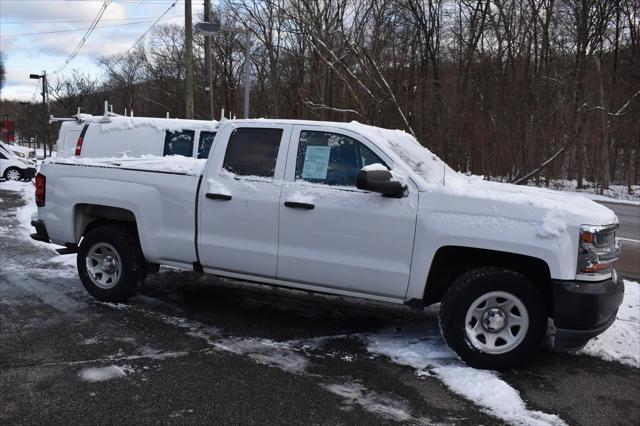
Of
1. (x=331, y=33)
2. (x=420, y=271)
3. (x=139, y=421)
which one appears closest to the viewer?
(x=139, y=421)

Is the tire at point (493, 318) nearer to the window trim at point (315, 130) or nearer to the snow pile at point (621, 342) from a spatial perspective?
the snow pile at point (621, 342)

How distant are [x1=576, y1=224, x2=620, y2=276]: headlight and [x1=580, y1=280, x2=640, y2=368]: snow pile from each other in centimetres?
97

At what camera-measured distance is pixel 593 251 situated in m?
4.20

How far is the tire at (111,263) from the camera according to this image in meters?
5.95

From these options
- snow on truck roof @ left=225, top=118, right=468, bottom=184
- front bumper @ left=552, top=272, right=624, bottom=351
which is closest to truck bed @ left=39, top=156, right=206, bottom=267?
snow on truck roof @ left=225, top=118, right=468, bottom=184

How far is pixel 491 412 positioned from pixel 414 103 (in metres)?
20.3

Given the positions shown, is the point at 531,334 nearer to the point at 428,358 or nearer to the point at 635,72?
the point at 428,358

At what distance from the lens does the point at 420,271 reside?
4.61m

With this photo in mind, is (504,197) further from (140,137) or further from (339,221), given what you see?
(140,137)

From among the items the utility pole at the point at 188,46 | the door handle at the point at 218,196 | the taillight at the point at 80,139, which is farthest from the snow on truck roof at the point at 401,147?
the utility pole at the point at 188,46

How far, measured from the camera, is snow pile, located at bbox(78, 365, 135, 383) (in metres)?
4.13

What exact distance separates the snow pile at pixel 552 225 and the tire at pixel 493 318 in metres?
0.41

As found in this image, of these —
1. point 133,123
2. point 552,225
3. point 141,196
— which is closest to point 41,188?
point 141,196

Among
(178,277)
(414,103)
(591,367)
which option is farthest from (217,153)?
(414,103)
